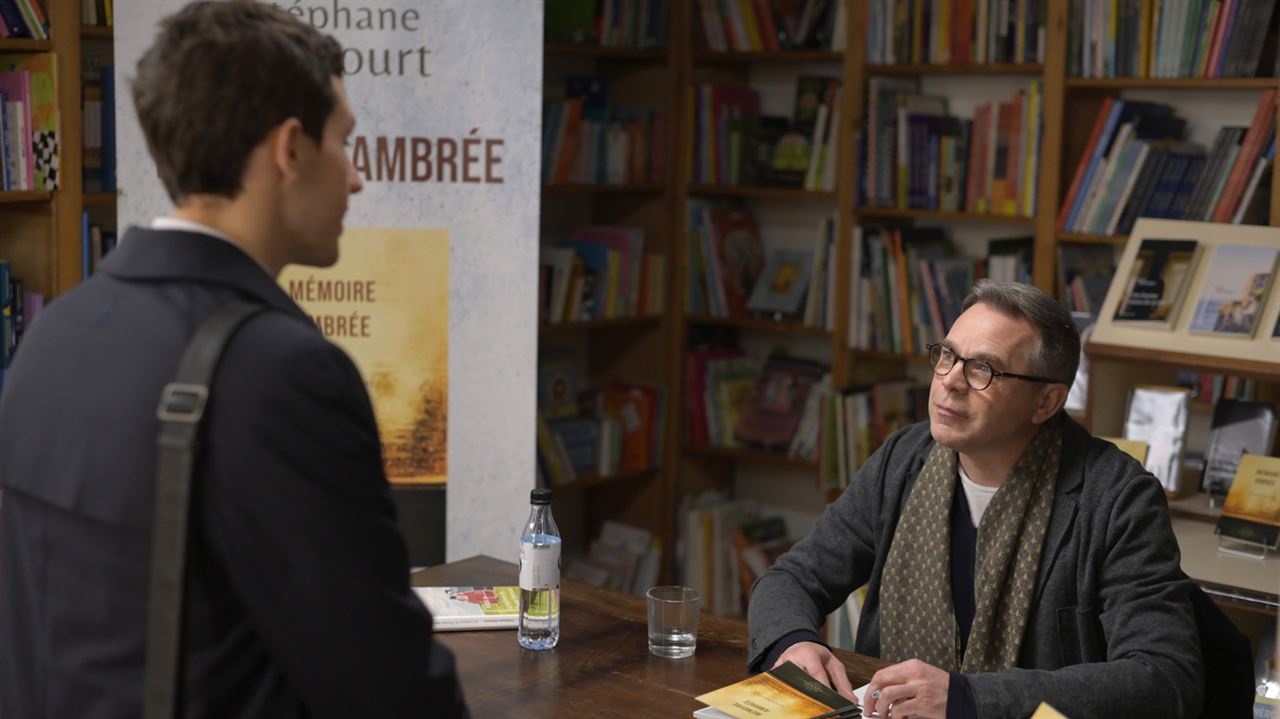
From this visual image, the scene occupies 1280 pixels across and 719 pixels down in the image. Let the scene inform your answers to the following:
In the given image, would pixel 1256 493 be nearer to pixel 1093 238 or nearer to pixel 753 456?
pixel 1093 238

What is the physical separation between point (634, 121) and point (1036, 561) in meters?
2.89

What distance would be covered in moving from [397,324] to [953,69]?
6.52 ft

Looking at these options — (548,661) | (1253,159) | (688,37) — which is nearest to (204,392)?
(548,661)

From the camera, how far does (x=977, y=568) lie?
2236 mm

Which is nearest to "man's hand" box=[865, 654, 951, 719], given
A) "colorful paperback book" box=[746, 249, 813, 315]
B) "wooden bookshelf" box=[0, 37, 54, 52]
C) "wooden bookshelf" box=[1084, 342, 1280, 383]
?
"wooden bookshelf" box=[1084, 342, 1280, 383]

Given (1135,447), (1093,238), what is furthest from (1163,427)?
(1093,238)

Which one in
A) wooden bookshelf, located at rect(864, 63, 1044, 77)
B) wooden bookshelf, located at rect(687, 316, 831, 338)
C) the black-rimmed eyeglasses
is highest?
wooden bookshelf, located at rect(864, 63, 1044, 77)

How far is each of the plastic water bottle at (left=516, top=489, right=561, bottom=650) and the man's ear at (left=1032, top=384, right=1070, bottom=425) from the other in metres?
0.82

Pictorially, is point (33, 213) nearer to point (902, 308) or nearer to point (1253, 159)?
point (902, 308)

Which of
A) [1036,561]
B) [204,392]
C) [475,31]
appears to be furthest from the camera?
[475,31]

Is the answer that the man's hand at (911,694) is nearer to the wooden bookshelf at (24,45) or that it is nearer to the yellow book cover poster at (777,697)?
the yellow book cover poster at (777,697)

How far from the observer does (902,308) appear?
14.6ft

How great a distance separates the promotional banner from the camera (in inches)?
128

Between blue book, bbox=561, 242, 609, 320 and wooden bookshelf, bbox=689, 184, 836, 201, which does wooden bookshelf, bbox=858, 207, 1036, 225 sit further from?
blue book, bbox=561, 242, 609, 320
